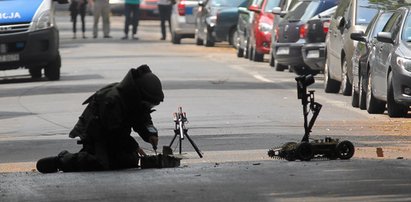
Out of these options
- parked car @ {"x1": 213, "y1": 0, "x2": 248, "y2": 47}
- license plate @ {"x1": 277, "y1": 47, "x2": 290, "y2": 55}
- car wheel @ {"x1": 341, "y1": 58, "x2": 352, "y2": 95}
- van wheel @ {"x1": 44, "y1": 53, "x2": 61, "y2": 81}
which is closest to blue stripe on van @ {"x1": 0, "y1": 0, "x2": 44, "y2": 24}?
van wheel @ {"x1": 44, "y1": 53, "x2": 61, "y2": 81}

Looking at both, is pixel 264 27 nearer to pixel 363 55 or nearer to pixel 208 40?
pixel 208 40

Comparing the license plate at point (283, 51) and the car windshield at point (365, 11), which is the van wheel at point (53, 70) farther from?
the car windshield at point (365, 11)

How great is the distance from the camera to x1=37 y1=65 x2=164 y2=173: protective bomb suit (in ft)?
40.7

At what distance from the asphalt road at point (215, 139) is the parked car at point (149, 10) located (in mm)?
28104

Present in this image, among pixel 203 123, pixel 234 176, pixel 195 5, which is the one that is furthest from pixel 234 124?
pixel 195 5

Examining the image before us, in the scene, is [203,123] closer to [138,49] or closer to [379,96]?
[379,96]

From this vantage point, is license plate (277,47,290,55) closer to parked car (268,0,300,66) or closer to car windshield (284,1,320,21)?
car windshield (284,1,320,21)

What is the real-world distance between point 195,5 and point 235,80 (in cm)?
1854

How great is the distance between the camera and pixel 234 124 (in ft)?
60.7

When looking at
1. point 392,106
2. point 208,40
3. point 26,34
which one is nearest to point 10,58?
point 26,34

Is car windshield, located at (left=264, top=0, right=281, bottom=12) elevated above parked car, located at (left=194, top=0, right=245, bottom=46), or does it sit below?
above

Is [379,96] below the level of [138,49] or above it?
above

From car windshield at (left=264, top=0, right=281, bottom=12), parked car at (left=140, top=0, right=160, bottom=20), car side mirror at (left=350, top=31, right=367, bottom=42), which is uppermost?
car side mirror at (left=350, top=31, right=367, bottom=42)

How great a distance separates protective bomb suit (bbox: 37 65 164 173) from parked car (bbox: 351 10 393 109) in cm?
898
